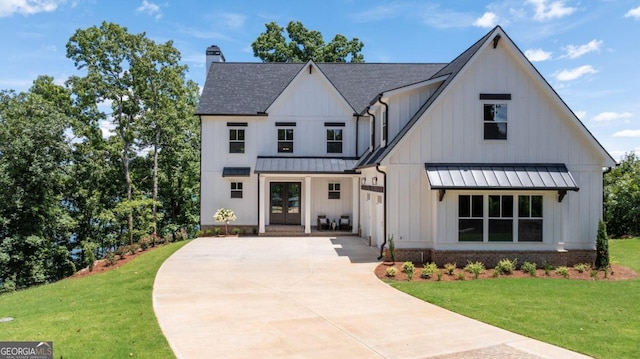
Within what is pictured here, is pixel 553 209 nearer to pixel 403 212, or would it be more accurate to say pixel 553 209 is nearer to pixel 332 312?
pixel 403 212

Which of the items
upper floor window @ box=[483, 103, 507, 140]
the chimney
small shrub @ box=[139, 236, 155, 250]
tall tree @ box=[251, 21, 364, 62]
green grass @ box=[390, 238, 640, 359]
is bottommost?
small shrub @ box=[139, 236, 155, 250]

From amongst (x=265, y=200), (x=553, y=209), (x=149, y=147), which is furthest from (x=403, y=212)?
(x=149, y=147)

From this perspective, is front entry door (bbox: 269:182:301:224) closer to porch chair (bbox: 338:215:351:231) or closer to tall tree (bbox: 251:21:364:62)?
porch chair (bbox: 338:215:351:231)

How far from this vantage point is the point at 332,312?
9.71 meters

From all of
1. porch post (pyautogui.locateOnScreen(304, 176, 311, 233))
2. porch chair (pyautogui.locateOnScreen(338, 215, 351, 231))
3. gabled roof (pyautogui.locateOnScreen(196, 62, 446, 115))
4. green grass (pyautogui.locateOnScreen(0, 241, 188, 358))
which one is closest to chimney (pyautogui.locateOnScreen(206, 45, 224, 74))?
gabled roof (pyautogui.locateOnScreen(196, 62, 446, 115))

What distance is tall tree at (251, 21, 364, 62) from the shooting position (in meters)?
43.2

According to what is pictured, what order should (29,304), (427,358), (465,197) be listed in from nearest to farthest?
1. (427,358)
2. (29,304)
3. (465,197)

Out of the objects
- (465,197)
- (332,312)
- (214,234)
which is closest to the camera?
(332,312)

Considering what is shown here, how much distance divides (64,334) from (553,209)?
1531cm

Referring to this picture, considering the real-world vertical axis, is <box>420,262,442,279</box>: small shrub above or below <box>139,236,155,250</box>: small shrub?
above

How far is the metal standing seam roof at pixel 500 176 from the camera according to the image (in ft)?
48.7

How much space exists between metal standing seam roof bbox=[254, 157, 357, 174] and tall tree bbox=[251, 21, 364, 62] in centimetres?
2198

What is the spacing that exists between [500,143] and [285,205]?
12.9 metres

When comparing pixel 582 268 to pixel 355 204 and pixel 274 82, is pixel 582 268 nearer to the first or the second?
pixel 355 204
